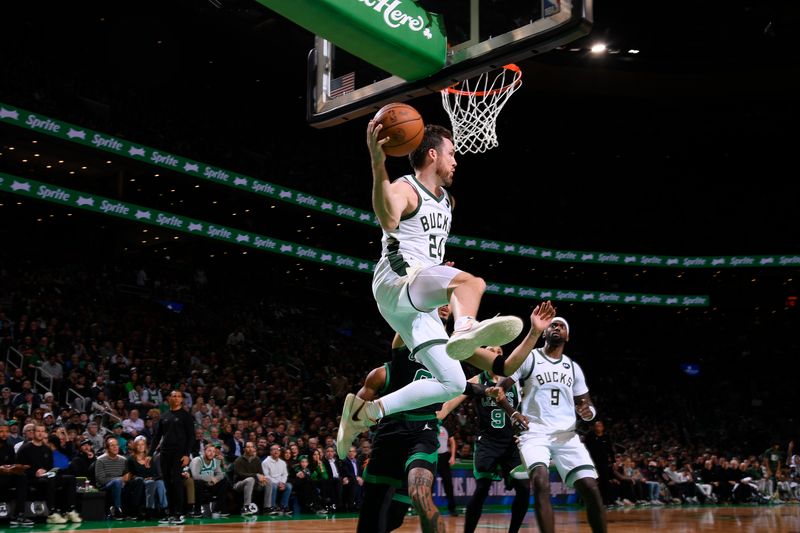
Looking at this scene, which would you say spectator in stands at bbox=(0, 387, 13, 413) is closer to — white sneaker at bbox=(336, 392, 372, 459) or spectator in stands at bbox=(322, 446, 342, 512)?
spectator in stands at bbox=(322, 446, 342, 512)

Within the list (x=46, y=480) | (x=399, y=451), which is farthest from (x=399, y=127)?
(x=46, y=480)

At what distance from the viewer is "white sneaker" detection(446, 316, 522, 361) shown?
418 centimetres

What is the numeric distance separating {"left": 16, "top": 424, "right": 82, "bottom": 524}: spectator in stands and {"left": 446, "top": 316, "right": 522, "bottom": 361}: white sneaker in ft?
31.7

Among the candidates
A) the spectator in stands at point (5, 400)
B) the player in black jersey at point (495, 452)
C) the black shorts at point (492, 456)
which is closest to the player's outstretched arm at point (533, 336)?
the player in black jersey at point (495, 452)

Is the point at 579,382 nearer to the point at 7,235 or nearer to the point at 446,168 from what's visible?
the point at 446,168

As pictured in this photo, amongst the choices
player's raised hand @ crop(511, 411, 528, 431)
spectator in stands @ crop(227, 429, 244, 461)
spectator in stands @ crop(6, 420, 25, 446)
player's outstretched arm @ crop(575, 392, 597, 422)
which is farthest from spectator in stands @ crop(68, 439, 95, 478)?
player's outstretched arm @ crop(575, 392, 597, 422)

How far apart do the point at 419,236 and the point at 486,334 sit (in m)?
1.04

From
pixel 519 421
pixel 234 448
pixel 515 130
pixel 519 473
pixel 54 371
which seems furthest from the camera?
pixel 515 130

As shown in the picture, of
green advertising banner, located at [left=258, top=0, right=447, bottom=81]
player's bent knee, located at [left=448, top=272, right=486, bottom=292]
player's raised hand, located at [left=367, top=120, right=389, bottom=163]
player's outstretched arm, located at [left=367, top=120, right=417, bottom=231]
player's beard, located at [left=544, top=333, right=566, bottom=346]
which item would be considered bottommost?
player's bent knee, located at [left=448, top=272, right=486, bottom=292]

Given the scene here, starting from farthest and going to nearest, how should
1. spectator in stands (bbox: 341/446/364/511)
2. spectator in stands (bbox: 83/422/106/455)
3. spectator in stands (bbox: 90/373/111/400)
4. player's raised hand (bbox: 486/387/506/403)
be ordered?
spectator in stands (bbox: 90/373/111/400) < spectator in stands (bbox: 341/446/364/511) < spectator in stands (bbox: 83/422/106/455) < player's raised hand (bbox: 486/387/506/403)

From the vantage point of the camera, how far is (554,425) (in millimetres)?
7539

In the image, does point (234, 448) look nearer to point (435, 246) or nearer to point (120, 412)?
point (120, 412)

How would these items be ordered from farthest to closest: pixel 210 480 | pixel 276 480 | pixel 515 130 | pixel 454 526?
pixel 515 130 → pixel 276 480 → pixel 210 480 → pixel 454 526

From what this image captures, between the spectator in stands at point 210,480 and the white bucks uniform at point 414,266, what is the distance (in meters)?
10.2
